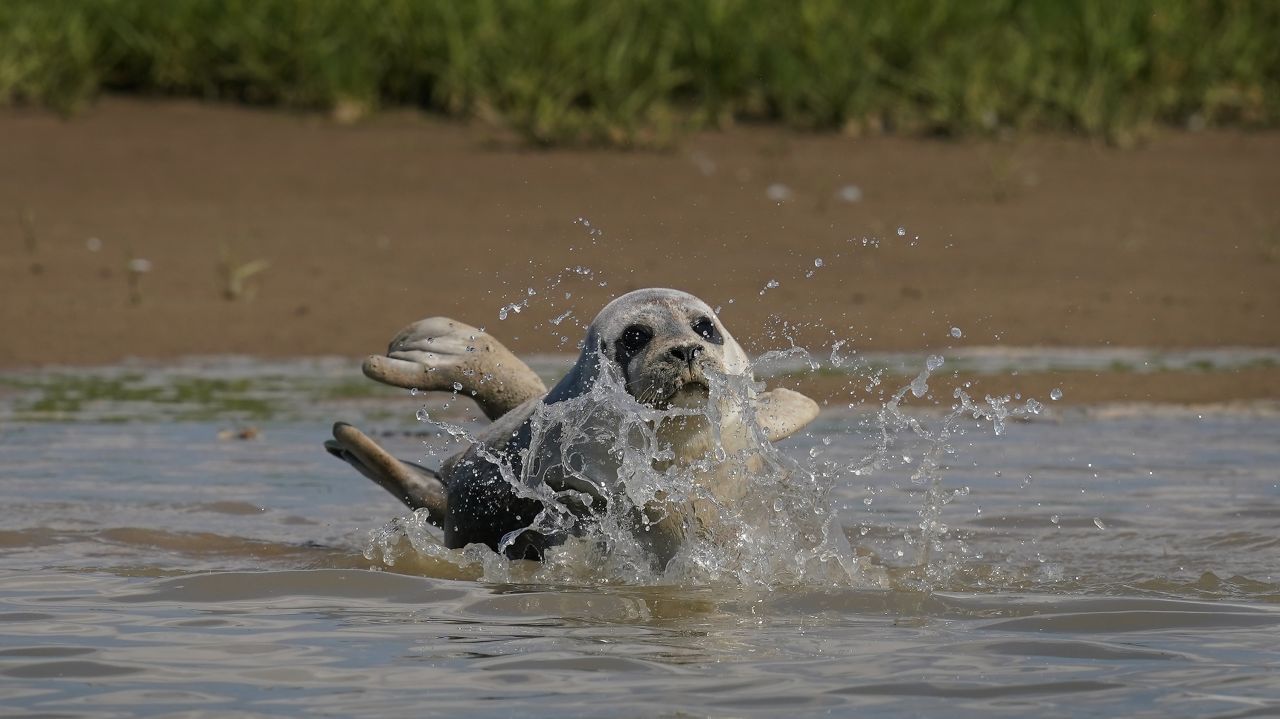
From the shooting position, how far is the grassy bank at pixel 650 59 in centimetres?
1357

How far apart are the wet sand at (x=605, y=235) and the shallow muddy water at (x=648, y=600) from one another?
2165mm

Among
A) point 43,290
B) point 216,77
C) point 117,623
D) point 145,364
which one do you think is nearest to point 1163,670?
point 117,623

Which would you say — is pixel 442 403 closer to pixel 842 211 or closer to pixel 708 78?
pixel 842 211

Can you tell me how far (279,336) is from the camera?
10344 mm

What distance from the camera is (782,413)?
18.8ft

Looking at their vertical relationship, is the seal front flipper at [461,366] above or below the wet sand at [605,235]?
above

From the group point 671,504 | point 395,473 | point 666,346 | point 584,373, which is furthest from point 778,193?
point 666,346

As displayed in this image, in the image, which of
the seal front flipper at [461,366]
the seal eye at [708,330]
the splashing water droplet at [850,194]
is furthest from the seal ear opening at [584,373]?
the splashing water droplet at [850,194]

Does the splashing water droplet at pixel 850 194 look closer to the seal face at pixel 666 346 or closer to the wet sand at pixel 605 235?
the wet sand at pixel 605 235

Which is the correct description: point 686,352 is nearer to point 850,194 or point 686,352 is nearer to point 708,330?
point 708,330

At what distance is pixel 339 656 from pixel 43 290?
265 inches

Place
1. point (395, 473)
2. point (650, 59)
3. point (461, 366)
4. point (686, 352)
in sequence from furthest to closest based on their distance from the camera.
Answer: point (650, 59), point (461, 366), point (395, 473), point (686, 352)

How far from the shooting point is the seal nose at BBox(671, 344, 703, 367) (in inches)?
201

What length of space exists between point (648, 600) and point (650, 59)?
8.89 m
